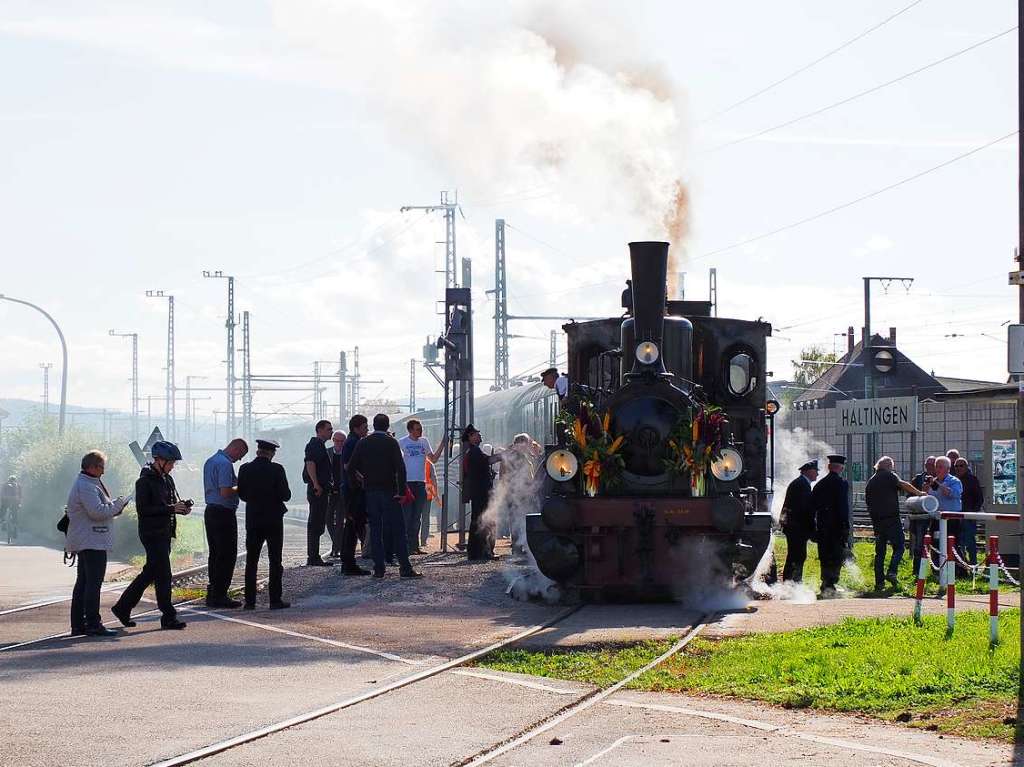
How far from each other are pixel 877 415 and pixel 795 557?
307cm

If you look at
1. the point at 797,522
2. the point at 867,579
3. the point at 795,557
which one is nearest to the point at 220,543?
the point at 797,522

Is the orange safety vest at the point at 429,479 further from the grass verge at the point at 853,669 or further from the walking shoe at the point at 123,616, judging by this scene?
the grass verge at the point at 853,669

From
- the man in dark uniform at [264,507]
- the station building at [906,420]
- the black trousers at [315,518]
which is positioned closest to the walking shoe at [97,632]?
the man in dark uniform at [264,507]

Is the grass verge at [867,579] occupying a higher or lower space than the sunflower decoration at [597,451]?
lower

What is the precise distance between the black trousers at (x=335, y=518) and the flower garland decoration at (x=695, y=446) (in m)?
6.59

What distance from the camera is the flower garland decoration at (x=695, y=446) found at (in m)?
15.3

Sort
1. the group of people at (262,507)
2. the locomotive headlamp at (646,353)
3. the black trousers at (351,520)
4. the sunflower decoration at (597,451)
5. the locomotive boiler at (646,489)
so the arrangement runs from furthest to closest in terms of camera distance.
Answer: the black trousers at (351,520) → the sunflower decoration at (597,451) → the locomotive headlamp at (646,353) → the locomotive boiler at (646,489) → the group of people at (262,507)

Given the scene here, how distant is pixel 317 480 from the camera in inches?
769

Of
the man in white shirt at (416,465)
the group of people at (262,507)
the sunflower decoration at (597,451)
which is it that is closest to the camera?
the group of people at (262,507)

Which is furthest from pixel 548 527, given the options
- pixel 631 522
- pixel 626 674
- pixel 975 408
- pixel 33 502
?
pixel 33 502

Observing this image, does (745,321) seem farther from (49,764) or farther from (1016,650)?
(49,764)

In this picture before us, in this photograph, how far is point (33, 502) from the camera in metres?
67.2

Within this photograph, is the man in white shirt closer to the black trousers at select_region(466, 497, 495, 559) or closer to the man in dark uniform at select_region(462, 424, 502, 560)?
the man in dark uniform at select_region(462, 424, 502, 560)

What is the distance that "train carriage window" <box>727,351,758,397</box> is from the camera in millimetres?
16922
